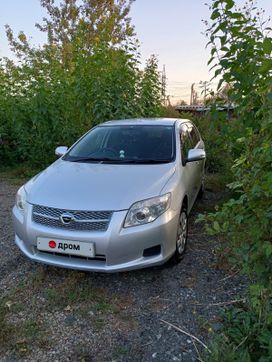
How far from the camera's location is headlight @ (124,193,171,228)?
2770 millimetres

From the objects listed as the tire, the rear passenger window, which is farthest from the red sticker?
the rear passenger window

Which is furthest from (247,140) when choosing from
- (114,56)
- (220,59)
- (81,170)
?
(114,56)

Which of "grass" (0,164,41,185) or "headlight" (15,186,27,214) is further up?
"headlight" (15,186,27,214)

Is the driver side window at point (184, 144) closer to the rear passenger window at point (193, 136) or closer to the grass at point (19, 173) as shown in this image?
the rear passenger window at point (193, 136)

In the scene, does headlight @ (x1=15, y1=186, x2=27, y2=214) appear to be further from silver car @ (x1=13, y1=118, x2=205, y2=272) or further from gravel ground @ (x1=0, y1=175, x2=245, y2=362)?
gravel ground @ (x1=0, y1=175, x2=245, y2=362)

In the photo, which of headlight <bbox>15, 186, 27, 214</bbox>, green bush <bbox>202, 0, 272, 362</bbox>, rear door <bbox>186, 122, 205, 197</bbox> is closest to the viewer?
green bush <bbox>202, 0, 272, 362</bbox>

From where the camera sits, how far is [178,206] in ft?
10.4

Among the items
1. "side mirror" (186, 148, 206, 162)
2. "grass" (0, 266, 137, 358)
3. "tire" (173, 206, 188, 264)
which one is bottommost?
"grass" (0, 266, 137, 358)

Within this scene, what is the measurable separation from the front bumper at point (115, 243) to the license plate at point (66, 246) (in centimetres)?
3

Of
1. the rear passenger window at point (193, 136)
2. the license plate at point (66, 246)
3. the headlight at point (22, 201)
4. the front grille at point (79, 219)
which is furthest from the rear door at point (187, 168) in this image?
the headlight at point (22, 201)

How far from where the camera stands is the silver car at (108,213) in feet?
8.96

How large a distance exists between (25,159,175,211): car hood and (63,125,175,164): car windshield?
21cm

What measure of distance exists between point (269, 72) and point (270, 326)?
152cm

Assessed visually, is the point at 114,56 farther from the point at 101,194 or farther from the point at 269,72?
the point at 269,72
